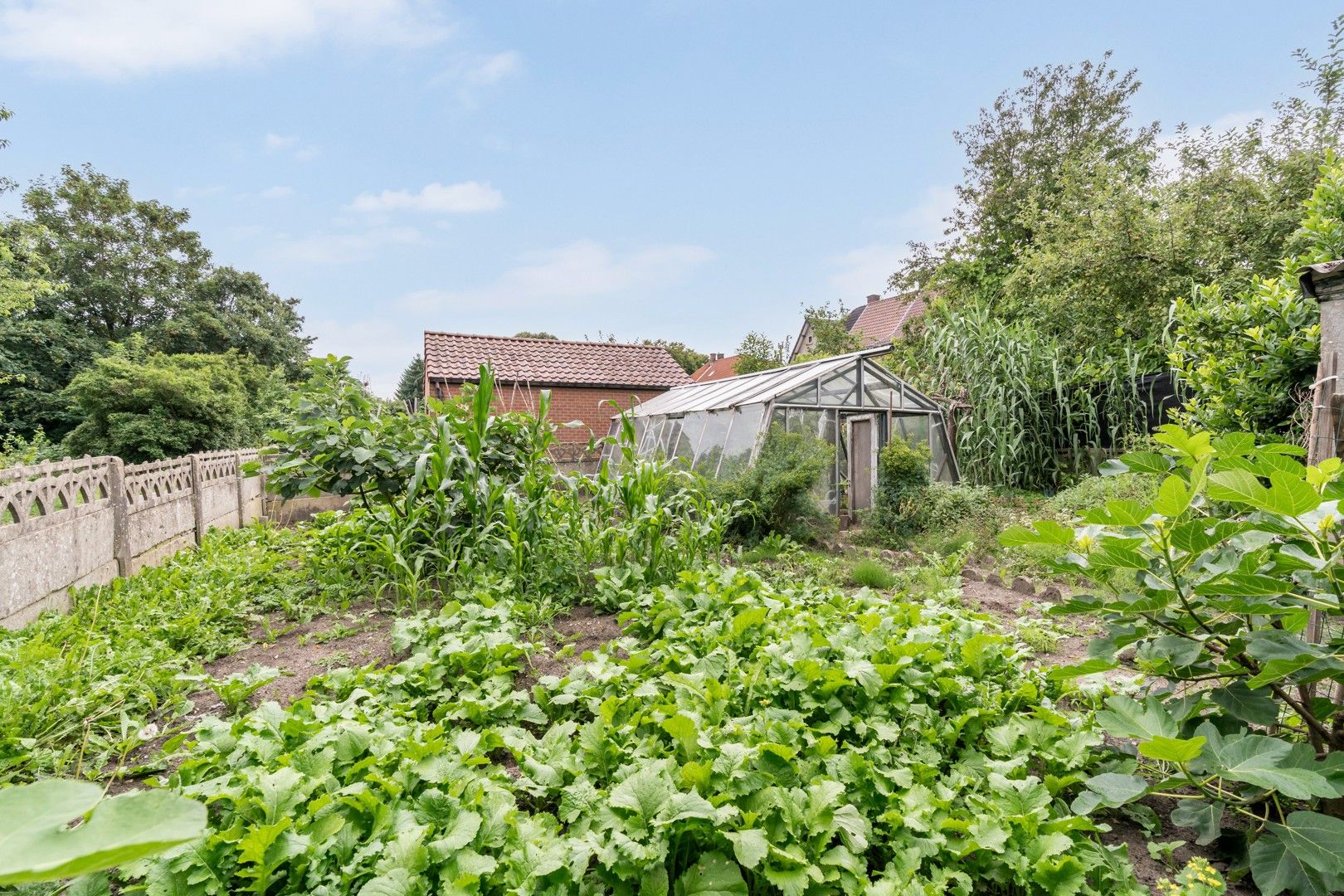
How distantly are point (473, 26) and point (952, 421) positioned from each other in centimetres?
870

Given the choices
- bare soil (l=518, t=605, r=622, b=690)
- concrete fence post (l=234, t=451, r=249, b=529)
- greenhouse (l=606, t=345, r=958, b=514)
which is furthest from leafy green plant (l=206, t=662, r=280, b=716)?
concrete fence post (l=234, t=451, r=249, b=529)

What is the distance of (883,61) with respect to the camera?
7465 mm

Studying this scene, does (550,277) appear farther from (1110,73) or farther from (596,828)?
(596,828)

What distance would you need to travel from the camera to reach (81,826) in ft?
0.84

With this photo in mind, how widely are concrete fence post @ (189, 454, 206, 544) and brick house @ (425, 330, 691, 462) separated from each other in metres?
7.67

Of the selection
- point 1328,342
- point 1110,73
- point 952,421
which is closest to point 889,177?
point 952,421

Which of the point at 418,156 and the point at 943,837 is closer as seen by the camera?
the point at 943,837

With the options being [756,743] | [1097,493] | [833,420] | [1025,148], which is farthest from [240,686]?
[1025,148]

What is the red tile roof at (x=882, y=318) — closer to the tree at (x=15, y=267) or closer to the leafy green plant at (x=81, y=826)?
the tree at (x=15, y=267)

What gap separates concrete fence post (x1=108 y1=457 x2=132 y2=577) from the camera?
197 inches

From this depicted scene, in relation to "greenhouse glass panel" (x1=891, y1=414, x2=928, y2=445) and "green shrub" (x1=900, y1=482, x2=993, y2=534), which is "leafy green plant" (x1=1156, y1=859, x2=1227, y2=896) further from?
"greenhouse glass panel" (x1=891, y1=414, x2=928, y2=445)

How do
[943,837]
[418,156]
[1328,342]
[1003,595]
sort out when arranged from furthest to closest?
[418,156]
[1003,595]
[1328,342]
[943,837]

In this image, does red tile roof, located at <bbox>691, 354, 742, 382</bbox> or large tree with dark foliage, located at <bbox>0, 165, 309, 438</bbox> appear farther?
red tile roof, located at <bbox>691, 354, 742, 382</bbox>

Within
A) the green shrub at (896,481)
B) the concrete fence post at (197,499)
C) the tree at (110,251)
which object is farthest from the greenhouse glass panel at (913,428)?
the tree at (110,251)
